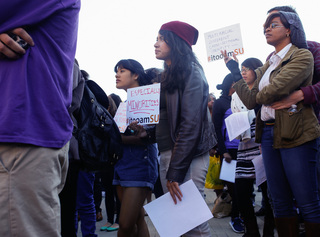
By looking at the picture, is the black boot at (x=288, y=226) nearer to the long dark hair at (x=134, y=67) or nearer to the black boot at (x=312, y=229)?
the black boot at (x=312, y=229)

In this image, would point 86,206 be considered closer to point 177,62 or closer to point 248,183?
point 248,183

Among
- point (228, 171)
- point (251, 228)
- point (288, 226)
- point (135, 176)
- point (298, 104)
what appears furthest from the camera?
point (228, 171)

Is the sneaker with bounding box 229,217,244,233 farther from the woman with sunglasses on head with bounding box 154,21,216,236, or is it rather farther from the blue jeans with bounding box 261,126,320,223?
the woman with sunglasses on head with bounding box 154,21,216,236

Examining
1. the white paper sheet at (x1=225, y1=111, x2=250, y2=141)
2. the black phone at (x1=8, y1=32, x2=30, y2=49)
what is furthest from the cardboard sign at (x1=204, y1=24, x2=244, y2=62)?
the black phone at (x1=8, y1=32, x2=30, y2=49)

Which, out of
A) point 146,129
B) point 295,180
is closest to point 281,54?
point 295,180

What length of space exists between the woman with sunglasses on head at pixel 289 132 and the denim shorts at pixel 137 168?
38.5 inches

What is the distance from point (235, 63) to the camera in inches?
114

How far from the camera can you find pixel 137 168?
2.82m

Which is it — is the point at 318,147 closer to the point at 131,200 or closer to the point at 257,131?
the point at 257,131

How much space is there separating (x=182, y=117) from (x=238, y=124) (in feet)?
5.40

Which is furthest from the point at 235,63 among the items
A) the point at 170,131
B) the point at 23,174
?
the point at 23,174

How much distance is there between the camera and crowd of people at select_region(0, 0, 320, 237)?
1.22m

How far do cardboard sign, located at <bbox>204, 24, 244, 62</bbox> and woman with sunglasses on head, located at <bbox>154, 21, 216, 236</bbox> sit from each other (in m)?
1.26

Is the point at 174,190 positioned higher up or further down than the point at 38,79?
further down
